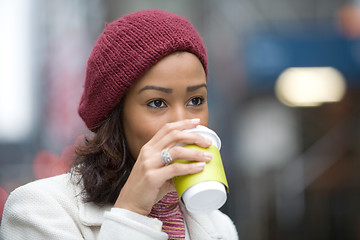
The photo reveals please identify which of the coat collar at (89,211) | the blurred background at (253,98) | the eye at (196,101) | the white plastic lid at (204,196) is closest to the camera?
the white plastic lid at (204,196)

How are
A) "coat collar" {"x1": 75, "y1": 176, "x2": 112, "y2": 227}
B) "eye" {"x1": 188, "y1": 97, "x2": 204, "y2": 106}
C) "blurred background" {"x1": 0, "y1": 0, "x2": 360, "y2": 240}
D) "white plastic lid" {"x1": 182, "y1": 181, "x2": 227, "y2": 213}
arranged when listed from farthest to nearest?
"blurred background" {"x1": 0, "y1": 0, "x2": 360, "y2": 240} < "eye" {"x1": 188, "y1": 97, "x2": 204, "y2": 106} < "coat collar" {"x1": 75, "y1": 176, "x2": 112, "y2": 227} < "white plastic lid" {"x1": 182, "y1": 181, "x2": 227, "y2": 213}

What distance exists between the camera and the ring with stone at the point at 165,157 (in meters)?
1.58

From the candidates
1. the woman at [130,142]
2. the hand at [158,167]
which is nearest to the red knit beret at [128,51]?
the woman at [130,142]

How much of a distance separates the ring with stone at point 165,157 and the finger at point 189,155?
0.6 inches

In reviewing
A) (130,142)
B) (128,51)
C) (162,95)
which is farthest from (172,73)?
(130,142)

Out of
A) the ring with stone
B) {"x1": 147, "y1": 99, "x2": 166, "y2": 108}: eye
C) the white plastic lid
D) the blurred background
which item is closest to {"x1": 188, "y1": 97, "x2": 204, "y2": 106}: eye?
{"x1": 147, "y1": 99, "x2": 166, "y2": 108}: eye

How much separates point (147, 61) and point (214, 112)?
4373mm

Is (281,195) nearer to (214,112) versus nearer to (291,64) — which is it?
(214,112)

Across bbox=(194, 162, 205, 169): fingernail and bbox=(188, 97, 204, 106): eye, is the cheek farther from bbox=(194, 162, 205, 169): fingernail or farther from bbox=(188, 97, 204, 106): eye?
bbox=(194, 162, 205, 169): fingernail

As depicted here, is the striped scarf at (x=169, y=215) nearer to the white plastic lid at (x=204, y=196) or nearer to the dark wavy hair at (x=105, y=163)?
the dark wavy hair at (x=105, y=163)

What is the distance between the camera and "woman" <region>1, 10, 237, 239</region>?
1604 millimetres

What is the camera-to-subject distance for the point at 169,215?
2.02m

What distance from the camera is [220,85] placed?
642 cm

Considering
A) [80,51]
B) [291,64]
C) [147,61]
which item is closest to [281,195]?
[291,64]
